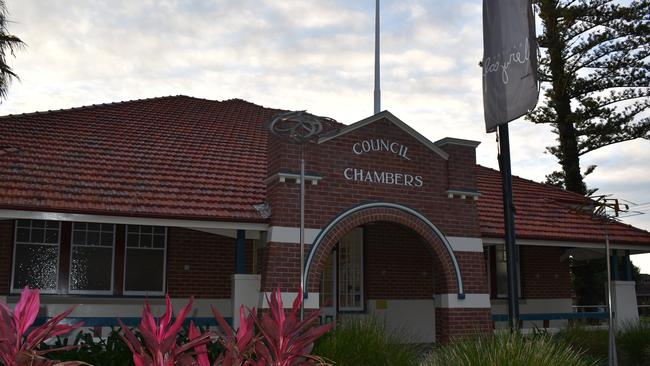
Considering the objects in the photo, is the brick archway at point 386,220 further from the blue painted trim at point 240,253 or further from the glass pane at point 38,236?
the glass pane at point 38,236

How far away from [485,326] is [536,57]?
5.58m

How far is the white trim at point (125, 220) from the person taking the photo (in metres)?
11.5

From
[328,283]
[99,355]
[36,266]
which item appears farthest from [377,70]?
[99,355]

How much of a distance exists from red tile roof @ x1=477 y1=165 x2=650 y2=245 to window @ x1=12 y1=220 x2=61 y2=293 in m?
9.06

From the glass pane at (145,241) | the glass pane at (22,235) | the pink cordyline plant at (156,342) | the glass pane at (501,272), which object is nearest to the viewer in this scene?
the pink cordyline plant at (156,342)

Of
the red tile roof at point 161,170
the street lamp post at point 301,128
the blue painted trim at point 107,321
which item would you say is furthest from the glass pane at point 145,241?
the street lamp post at point 301,128

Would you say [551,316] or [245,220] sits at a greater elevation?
[245,220]

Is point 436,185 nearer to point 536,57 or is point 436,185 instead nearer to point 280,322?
point 536,57

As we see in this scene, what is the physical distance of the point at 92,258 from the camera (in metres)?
14.1

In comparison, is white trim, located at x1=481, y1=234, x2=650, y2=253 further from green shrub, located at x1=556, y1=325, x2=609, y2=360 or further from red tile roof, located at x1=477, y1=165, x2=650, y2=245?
green shrub, located at x1=556, y1=325, x2=609, y2=360

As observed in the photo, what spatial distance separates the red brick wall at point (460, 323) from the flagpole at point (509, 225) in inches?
58.0

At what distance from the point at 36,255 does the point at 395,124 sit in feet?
25.2

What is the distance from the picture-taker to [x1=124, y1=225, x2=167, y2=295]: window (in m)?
14.4

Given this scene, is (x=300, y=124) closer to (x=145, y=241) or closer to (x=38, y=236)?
(x=145, y=241)
